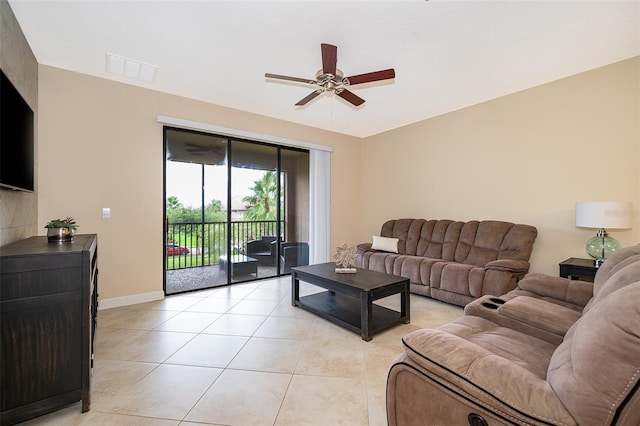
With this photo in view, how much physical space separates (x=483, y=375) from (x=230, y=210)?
3.85 meters

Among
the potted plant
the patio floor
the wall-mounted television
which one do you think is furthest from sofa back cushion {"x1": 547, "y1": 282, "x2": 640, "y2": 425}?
the patio floor

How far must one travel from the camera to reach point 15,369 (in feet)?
4.77

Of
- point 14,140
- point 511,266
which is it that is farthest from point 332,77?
point 511,266

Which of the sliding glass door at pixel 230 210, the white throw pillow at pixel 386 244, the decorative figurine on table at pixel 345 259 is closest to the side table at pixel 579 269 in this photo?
the white throw pillow at pixel 386 244

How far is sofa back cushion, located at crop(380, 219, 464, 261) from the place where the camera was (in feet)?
12.9

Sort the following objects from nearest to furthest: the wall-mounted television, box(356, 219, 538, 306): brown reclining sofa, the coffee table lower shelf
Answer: the wall-mounted television
the coffee table lower shelf
box(356, 219, 538, 306): brown reclining sofa

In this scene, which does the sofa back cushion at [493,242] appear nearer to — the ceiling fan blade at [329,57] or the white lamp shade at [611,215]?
the white lamp shade at [611,215]

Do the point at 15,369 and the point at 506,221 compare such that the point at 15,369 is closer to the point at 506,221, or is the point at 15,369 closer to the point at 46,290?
the point at 46,290

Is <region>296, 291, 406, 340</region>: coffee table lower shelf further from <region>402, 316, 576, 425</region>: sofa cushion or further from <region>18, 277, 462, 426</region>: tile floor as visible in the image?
<region>402, 316, 576, 425</region>: sofa cushion

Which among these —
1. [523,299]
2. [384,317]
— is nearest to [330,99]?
[384,317]

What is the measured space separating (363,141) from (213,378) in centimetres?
500

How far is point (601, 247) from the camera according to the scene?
2.76m

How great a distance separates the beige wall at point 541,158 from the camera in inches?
114

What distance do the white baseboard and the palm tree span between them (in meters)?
1.66
